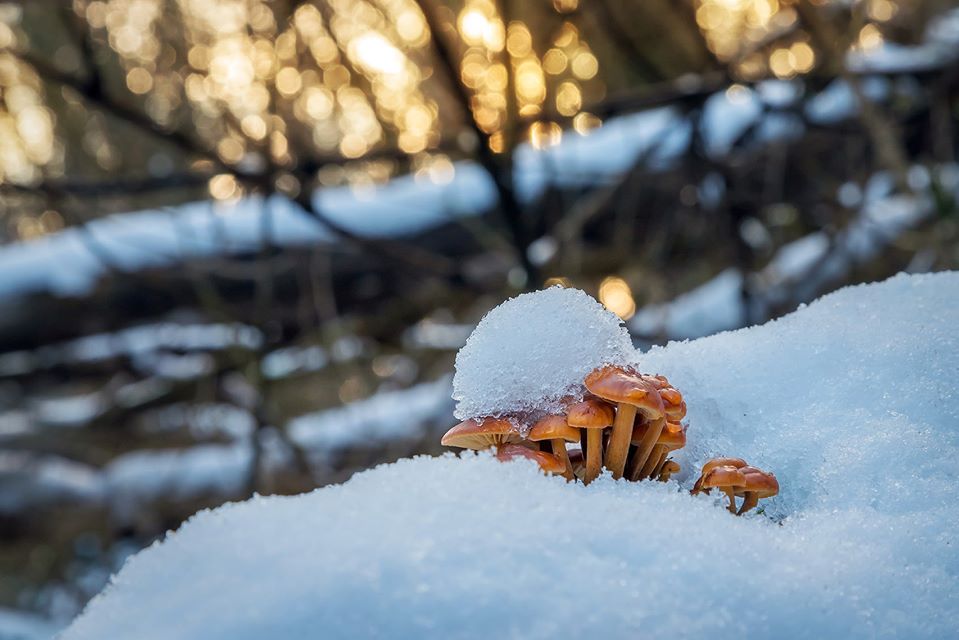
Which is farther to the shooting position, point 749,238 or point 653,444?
point 749,238

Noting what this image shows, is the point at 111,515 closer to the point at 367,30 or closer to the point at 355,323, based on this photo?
the point at 355,323

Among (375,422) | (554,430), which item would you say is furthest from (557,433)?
(375,422)

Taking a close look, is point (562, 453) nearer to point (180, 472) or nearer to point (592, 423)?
point (592, 423)

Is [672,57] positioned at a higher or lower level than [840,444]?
higher

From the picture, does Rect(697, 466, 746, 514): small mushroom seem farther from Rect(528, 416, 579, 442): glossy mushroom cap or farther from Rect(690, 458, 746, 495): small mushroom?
Rect(528, 416, 579, 442): glossy mushroom cap

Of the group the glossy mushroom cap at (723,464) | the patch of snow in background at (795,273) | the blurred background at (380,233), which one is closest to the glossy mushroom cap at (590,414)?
the glossy mushroom cap at (723,464)

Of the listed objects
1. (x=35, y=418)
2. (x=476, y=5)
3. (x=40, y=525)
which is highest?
(x=476, y=5)

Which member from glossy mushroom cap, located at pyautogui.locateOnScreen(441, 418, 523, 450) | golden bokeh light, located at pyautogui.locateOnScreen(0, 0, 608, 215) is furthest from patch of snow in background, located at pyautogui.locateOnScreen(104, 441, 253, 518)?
glossy mushroom cap, located at pyautogui.locateOnScreen(441, 418, 523, 450)

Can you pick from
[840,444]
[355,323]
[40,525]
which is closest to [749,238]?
[355,323]

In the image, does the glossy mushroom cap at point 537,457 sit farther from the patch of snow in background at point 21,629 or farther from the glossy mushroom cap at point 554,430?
the patch of snow in background at point 21,629
